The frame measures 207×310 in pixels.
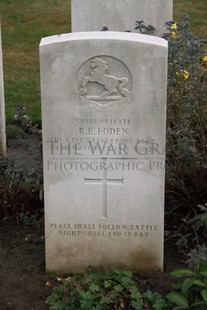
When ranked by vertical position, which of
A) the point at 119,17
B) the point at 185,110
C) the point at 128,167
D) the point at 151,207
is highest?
the point at 119,17

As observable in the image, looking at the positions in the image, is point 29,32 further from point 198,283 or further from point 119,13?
point 198,283

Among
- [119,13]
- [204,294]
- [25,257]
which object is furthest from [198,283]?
[119,13]

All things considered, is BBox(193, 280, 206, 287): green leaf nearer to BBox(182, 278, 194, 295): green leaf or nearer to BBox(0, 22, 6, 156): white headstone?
BBox(182, 278, 194, 295): green leaf

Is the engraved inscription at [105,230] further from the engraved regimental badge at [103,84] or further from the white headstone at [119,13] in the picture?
the white headstone at [119,13]

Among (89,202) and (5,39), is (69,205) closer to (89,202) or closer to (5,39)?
(89,202)

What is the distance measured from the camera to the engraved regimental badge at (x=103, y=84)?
13.1 ft

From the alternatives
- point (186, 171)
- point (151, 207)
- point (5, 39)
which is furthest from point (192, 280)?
point (5, 39)

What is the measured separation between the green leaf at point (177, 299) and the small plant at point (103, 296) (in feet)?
0.38

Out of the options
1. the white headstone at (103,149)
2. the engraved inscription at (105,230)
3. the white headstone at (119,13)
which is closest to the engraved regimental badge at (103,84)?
the white headstone at (103,149)

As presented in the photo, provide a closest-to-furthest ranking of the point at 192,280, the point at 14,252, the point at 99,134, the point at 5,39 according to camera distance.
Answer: the point at 192,280 → the point at 99,134 → the point at 14,252 → the point at 5,39

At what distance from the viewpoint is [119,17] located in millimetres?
6965

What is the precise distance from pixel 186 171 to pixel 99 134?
1.02 meters

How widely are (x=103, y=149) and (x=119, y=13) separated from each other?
10.2ft

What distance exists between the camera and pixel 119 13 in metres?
6.95
